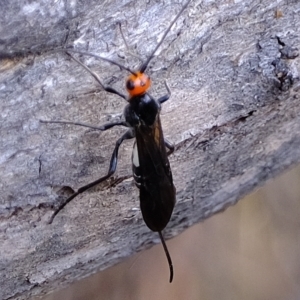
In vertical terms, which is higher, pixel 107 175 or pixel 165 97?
pixel 165 97

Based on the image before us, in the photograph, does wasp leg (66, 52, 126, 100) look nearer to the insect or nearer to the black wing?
the insect

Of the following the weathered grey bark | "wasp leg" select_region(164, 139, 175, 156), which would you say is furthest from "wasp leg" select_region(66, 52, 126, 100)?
"wasp leg" select_region(164, 139, 175, 156)

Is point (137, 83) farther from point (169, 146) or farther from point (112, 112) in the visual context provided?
point (169, 146)

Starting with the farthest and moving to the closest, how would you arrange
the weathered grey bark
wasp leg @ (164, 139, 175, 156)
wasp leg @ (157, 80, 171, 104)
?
wasp leg @ (164, 139, 175, 156), wasp leg @ (157, 80, 171, 104), the weathered grey bark

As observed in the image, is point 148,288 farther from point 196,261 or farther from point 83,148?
point 83,148

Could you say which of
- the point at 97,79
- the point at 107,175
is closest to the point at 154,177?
the point at 107,175

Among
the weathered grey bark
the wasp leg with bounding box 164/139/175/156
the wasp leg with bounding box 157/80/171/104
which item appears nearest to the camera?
the weathered grey bark

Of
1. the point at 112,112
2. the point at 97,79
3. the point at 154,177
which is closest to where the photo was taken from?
the point at 97,79

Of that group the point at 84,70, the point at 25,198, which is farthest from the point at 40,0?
Result: the point at 25,198
